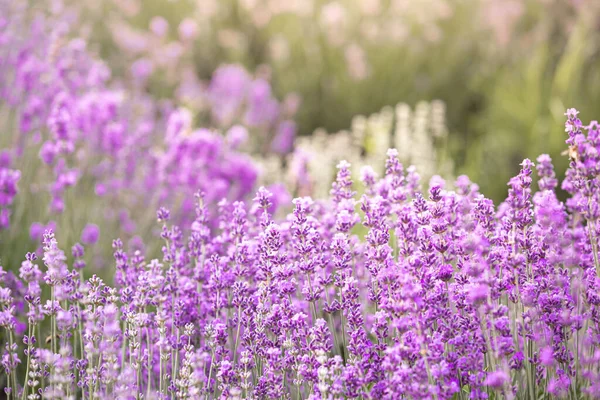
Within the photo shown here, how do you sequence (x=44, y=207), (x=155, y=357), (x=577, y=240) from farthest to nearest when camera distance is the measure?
(x=44, y=207)
(x=155, y=357)
(x=577, y=240)

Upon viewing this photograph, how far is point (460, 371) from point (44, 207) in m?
2.91

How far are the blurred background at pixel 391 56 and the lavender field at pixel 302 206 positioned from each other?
33 millimetres

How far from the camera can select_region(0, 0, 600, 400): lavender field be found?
6.84 feet

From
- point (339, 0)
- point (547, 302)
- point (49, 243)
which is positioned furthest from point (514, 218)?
point (339, 0)

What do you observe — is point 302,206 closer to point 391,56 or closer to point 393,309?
point 393,309

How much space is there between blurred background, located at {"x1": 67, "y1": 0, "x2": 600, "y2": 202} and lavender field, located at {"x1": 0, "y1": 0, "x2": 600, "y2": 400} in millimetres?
33

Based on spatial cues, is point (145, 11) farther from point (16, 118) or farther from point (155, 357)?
point (155, 357)

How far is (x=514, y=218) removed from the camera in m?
2.13

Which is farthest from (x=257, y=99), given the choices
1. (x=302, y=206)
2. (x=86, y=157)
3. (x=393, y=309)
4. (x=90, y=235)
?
(x=393, y=309)

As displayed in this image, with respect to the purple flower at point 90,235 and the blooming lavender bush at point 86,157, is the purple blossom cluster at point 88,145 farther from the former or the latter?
the purple flower at point 90,235

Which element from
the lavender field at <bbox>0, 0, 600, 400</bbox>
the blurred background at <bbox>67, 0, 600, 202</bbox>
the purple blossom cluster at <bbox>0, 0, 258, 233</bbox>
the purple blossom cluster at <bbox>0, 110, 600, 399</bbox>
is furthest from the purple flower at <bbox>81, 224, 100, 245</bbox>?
the blurred background at <bbox>67, 0, 600, 202</bbox>

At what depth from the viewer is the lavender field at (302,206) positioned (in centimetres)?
209

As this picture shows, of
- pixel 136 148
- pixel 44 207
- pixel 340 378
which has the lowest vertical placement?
pixel 340 378

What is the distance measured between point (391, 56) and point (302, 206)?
615 centimetres
